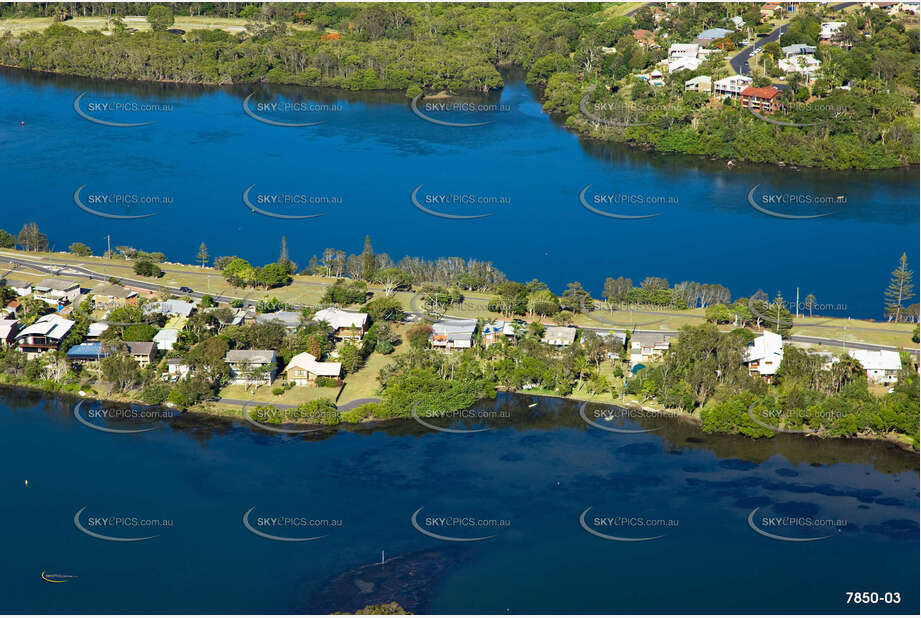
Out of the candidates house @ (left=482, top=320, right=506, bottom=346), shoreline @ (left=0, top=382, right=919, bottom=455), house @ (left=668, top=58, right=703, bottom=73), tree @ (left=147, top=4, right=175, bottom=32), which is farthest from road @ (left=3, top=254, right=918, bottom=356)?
tree @ (left=147, top=4, right=175, bottom=32)

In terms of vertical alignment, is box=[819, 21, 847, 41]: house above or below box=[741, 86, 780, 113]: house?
above

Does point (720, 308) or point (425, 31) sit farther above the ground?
point (425, 31)

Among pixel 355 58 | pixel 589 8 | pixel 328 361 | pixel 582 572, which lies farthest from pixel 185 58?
pixel 582 572

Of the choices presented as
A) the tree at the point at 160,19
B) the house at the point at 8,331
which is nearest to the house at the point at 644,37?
the tree at the point at 160,19

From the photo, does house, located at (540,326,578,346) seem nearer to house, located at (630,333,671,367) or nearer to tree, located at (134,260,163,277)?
house, located at (630,333,671,367)

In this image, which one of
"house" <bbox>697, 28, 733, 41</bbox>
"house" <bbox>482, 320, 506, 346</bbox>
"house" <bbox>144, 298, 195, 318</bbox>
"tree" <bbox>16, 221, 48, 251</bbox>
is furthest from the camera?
"house" <bbox>697, 28, 733, 41</bbox>

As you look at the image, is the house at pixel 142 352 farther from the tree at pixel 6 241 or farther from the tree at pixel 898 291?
the tree at pixel 898 291

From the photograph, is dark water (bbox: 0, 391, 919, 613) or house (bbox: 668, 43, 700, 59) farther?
house (bbox: 668, 43, 700, 59)

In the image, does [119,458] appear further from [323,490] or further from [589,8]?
[589,8]
